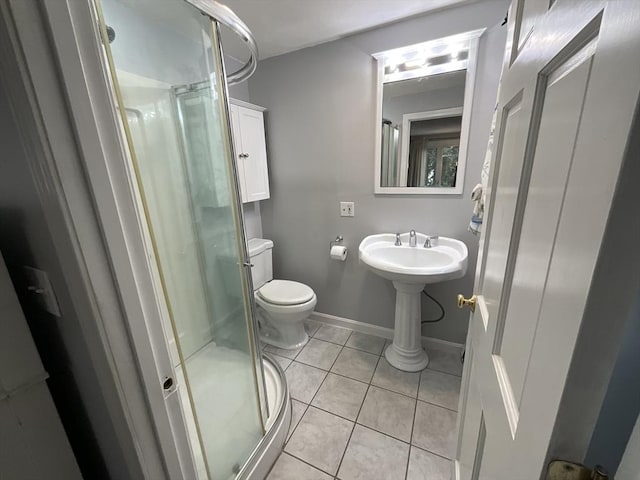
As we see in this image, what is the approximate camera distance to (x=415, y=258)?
5.76ft

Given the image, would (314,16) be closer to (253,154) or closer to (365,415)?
(253,154)

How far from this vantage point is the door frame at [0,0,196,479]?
0.42 m

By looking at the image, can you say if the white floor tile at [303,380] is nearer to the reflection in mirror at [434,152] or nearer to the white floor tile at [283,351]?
the white floor tile at [283,351]

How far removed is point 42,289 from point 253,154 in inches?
64.4

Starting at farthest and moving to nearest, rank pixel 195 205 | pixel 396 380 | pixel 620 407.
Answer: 1. pixel 396 380
2. pixel 195 205
3. pixel 620 407

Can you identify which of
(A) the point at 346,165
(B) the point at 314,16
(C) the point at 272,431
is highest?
(B) the point at 314,16

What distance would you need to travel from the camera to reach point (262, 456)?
1194mm

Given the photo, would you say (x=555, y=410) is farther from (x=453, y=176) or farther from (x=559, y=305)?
(x=453, y=176)

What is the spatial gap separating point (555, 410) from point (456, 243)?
59.6 inches

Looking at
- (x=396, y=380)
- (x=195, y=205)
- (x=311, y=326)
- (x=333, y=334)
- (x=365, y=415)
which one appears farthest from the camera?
(x=311, y=326)

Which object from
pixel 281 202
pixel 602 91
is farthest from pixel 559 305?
pixel 281 202

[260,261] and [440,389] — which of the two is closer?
[440,389]

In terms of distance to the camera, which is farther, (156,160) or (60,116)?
(156,160)

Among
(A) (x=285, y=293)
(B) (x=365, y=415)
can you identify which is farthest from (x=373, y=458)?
(A) (x=285, y=293)
